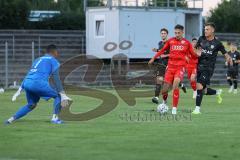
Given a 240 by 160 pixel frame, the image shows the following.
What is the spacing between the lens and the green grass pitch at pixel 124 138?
1095 cm

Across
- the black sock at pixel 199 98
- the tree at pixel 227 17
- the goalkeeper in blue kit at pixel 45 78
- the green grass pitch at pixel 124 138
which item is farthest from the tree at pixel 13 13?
the goalkeeper in blue kit at pixel 45 78

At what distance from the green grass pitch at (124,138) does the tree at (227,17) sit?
187 ft

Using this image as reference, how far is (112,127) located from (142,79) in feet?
80.1

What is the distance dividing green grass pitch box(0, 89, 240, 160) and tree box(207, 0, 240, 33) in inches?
2246

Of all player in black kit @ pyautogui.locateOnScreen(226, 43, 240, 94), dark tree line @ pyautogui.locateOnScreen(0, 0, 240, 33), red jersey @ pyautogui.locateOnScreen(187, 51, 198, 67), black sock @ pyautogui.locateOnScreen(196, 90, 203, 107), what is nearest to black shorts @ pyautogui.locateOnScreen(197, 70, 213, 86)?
black sock @ pyautogui.locateOnScreen(196, 90, 203, 107)

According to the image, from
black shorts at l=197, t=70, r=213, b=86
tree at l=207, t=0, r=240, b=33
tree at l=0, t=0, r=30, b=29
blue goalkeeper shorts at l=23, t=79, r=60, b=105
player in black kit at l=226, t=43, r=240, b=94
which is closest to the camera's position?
blue goalkeeper shorts at l=23, t=79, r=60, b=105

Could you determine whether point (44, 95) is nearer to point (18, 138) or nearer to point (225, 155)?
point (18, 138)

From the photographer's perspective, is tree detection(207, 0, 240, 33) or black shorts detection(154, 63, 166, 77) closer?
black shorts detection(154, 63, 166, 77)

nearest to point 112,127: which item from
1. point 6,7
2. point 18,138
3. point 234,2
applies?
point 18,138

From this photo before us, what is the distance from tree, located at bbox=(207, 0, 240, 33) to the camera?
74.5m

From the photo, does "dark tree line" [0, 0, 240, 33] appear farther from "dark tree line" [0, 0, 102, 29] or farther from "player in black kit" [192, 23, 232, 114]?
"player in black kit" [192, 23, 232, 114]

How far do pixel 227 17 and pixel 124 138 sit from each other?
64.8m

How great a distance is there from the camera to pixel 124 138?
12961mm

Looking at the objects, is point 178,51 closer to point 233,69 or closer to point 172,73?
point 172,73
